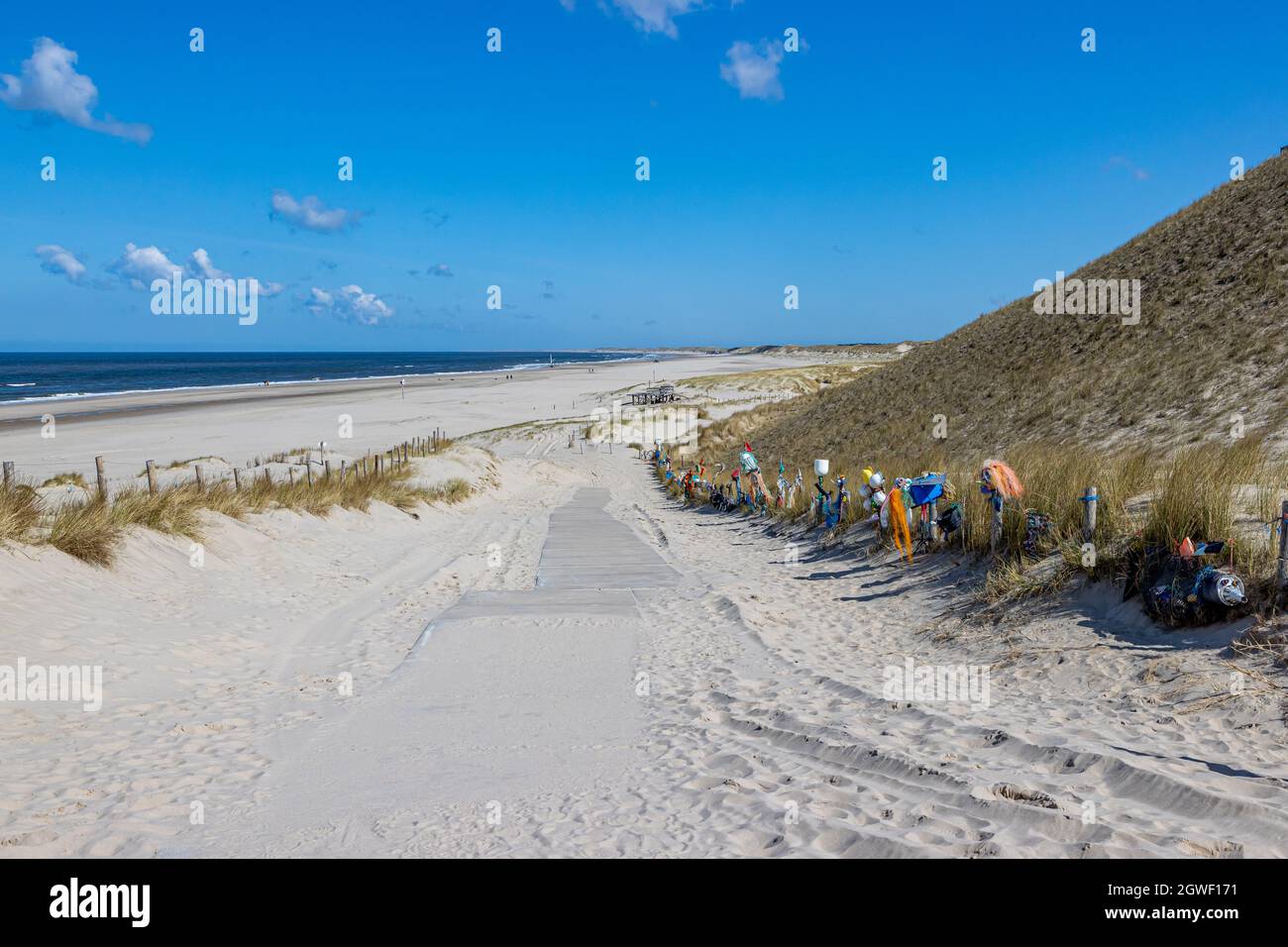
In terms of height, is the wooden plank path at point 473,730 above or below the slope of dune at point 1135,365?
below

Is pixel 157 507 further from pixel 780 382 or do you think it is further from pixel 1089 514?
pixel 780 382

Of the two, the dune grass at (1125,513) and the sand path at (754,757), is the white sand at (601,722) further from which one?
the dune grass at (1125,513)

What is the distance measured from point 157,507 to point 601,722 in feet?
30.5

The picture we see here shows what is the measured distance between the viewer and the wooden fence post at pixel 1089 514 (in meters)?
8.11

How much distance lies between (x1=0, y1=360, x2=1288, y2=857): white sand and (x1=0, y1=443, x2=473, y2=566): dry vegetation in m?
0.41

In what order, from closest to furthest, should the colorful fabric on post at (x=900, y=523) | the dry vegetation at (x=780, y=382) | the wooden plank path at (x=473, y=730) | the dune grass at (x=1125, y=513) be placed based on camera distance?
the wooden plank path at (x=473, y=730)
the dune grass at (x=1125, y=513)
the colorful fabric on post at (x=900, y=523)
the dry vegetation at (x=780, y=382)

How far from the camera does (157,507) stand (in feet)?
40.4

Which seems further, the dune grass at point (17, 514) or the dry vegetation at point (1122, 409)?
the dune grass at point (17, 514)

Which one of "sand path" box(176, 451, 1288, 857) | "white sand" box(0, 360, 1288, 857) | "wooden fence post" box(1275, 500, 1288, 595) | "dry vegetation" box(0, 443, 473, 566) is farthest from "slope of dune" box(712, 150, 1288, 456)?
"dry vegetation" box(0, 443, 473, 566)

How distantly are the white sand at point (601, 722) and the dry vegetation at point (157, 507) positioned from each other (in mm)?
405

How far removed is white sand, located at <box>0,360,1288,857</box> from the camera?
14.4 feet

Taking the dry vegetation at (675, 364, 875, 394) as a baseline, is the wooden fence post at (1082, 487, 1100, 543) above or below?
below

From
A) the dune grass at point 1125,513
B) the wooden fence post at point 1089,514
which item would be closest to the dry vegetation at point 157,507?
the dune grass at point 1125,513

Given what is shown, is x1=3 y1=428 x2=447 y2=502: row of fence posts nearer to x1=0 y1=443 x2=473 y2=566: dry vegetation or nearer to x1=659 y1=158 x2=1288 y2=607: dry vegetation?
x1=0 y1=443 x2=473 y2=566: dry vegetation
